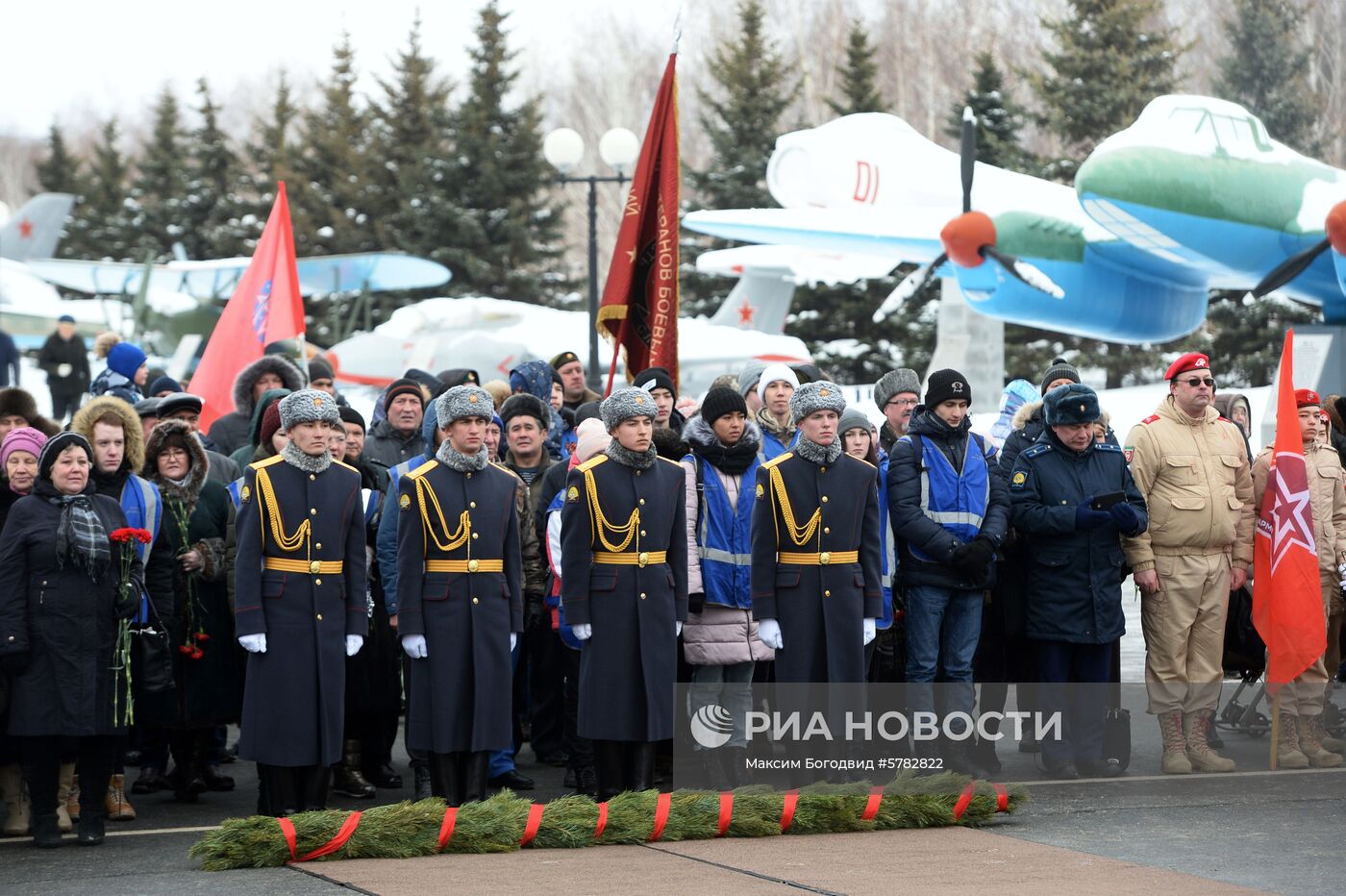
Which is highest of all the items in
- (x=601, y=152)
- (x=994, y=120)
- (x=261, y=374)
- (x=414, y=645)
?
(x=994, y=120)

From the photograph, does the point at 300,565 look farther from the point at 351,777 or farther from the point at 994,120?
the point at 994,120

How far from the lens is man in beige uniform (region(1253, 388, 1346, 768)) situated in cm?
790

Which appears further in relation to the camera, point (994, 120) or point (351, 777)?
point (994, 120)

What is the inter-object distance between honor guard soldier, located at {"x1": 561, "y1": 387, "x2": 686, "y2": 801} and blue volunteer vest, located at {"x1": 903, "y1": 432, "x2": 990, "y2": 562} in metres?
1.37

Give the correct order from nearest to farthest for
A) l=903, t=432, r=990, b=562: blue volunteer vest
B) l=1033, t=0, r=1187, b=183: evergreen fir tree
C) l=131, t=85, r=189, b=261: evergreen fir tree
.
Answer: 1. l=903, t=432, r=990, b=562: blue volunteer vest
2. l=1033, t=0, r=1187, b=183: evergreen fir tree
3. l=131, t=85, r=189, b=261: evergreen fir tree

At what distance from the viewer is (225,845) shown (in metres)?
5.59

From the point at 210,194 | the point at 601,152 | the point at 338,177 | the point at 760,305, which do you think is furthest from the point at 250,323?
the point at 210,194

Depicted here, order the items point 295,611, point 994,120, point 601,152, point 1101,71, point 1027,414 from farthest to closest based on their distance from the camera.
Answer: point 1101,71
point 994,120
point 601,152
point 1027,414
point 295,611

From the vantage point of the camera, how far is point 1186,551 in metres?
7.71

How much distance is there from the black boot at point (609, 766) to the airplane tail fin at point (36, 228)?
153 feet

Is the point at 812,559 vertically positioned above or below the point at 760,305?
below

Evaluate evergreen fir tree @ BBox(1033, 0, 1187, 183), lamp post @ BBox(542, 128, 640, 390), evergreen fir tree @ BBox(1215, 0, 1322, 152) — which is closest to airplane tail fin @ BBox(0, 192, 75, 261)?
evergreen fir tree @ BBox(1033, 0, 1187, 183)

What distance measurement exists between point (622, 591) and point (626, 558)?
0.14 m

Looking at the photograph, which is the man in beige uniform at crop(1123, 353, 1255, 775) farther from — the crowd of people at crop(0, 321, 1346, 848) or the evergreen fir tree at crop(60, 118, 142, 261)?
the evergreen fir tree at crop(60, 118, 142, 261)
